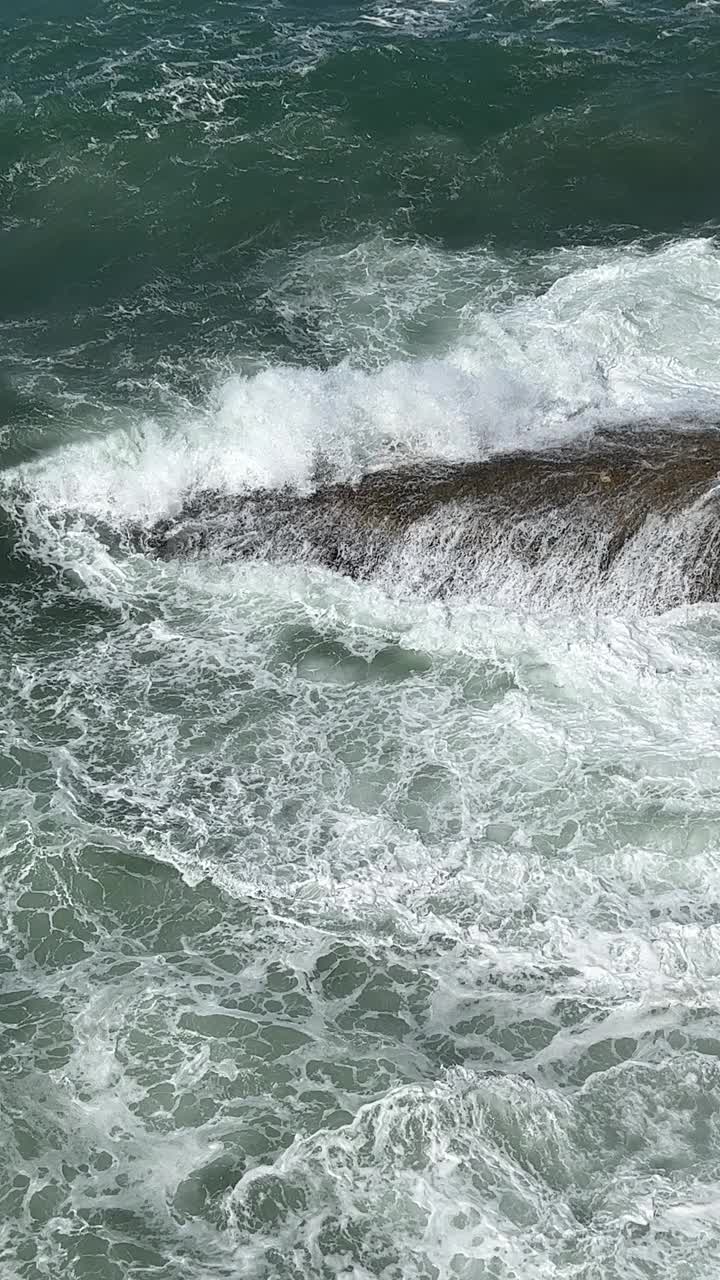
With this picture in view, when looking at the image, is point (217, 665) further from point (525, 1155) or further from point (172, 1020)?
point (525, 1155)

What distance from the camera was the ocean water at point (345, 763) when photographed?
10.7 meters

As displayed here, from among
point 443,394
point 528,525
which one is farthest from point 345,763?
point 443,394

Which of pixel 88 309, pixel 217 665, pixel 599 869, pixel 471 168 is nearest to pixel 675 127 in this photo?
pixel 471 168

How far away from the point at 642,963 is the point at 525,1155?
2306 millimetres

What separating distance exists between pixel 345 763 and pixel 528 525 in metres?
4.05

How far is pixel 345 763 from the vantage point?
567 inches

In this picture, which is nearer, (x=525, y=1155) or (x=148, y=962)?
(x=525, y=1155)

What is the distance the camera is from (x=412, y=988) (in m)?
12.2

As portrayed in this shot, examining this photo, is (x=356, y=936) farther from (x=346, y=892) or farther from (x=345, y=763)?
(x=345, y=763)

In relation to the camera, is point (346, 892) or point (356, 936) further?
point (346, 892)

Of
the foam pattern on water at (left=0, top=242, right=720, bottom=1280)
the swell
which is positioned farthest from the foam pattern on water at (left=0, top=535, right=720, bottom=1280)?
the swell

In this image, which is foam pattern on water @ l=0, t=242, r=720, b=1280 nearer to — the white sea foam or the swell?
the white sea foam

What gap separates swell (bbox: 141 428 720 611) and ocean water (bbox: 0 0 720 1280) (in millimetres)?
335

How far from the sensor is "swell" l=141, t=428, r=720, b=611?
51.0 feet
